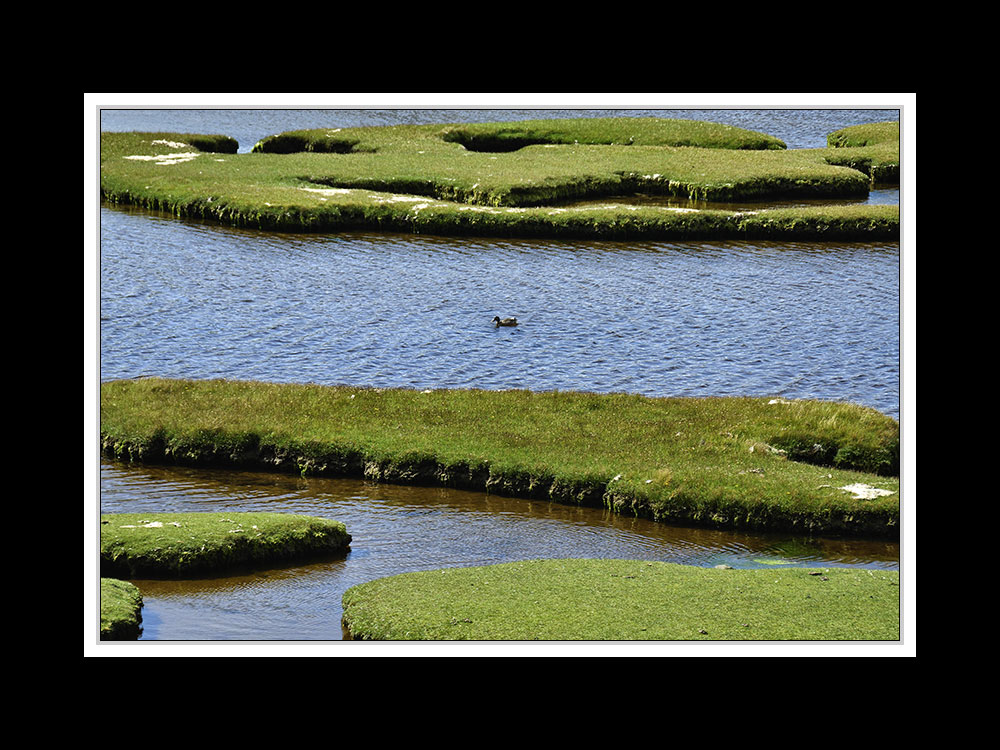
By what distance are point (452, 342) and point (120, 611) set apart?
25.4m

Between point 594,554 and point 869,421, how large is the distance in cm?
1210

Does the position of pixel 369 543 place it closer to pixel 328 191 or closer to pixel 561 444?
pixel 561 444

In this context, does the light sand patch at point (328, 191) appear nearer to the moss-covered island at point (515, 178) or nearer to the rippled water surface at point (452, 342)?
the moss-covered island at point (515, 178)

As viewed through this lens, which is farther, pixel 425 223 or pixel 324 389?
pixel 425 223

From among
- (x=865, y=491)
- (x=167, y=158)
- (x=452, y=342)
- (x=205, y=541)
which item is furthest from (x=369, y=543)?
(x=167, y=158)

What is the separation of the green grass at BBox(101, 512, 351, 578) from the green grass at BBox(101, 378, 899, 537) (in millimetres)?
5560

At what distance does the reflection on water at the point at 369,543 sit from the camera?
2719cm

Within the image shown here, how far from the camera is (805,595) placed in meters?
26.0

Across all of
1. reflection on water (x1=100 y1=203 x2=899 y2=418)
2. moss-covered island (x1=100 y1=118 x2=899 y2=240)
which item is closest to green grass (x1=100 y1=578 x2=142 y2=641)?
reflection on water (x1=100 y1=203 x2=899 y2=418)

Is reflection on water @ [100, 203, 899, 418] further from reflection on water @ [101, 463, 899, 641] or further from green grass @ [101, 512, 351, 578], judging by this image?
green grass @ [101, 512, 351, 578]

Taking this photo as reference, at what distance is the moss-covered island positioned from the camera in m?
66.5

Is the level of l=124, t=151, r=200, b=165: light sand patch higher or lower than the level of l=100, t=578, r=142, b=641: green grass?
higher

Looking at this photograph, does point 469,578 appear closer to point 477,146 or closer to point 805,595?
point 805,595

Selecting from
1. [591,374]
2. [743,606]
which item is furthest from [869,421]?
[743,606]
